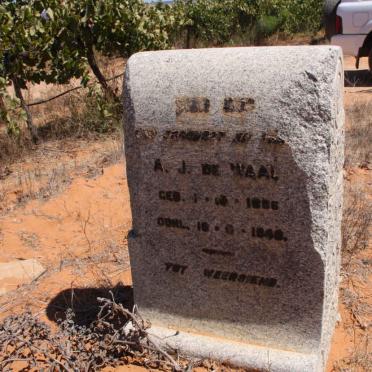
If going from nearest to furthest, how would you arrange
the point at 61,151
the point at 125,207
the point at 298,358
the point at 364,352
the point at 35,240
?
1. the point at 298,358
2. the point at 364,352
3. the point at 35,240
4. the point at 125,207
5. the point at 61,151

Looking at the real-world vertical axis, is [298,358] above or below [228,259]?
below

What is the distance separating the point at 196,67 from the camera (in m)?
2.48

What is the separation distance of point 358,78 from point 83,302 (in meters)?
8.35

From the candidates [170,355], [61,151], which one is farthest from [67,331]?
[61,151]

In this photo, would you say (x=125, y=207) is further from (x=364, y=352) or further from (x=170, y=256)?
(x=364, y=352)

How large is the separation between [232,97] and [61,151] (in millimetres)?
4851

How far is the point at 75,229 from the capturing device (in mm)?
4715

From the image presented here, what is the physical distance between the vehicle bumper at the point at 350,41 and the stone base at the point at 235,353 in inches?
306

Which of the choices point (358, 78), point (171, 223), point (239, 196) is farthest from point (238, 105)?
point (358, 78)

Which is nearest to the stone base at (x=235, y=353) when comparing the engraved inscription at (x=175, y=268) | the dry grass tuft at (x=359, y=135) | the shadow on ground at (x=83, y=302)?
the engraved inscription at (x=175, y=268)

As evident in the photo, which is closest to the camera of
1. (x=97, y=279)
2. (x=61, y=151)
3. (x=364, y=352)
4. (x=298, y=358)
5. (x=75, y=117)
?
(x=298, y=358)

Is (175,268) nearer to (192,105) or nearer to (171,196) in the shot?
(171,196)

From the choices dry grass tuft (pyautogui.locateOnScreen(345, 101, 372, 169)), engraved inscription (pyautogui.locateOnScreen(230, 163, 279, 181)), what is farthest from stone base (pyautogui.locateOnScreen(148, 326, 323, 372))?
dry grass tuft (pyautogui.locateOnScreen(345, 101, 372, 169))

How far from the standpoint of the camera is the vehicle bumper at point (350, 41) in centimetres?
927
